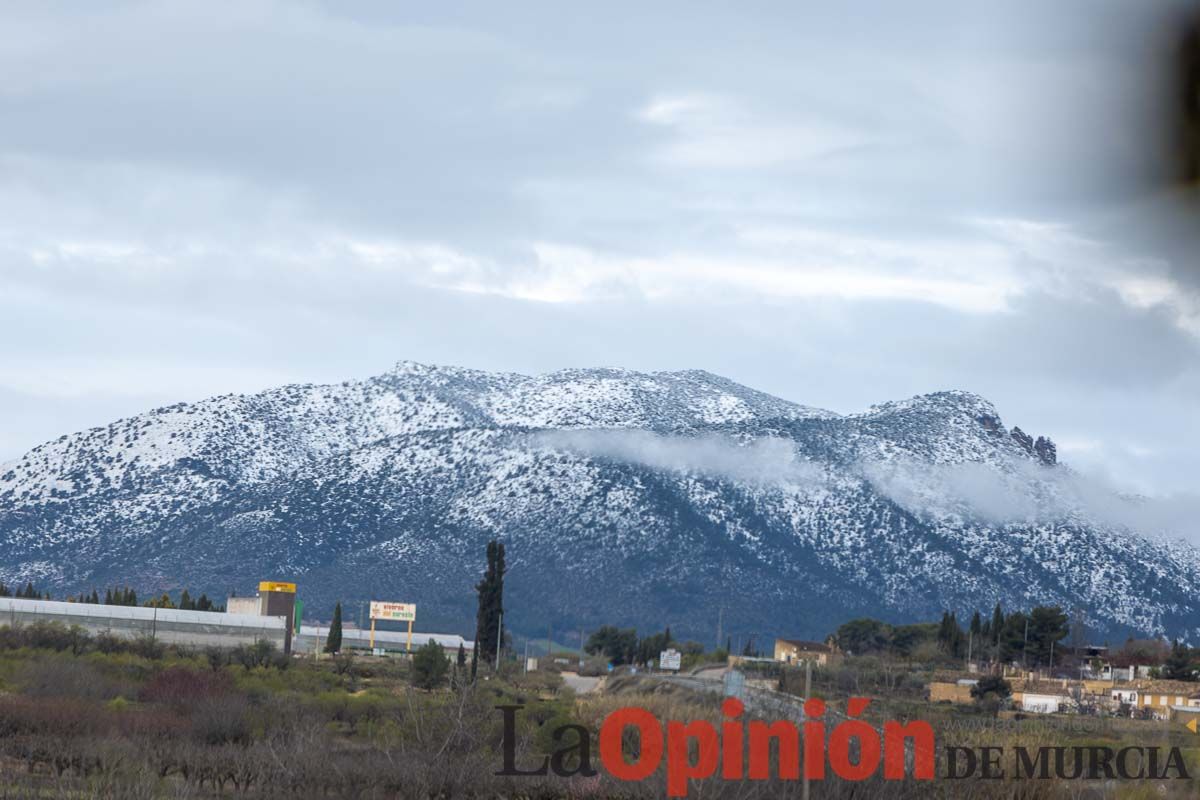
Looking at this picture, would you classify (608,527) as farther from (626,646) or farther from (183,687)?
(183,687)

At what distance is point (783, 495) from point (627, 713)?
149 meters

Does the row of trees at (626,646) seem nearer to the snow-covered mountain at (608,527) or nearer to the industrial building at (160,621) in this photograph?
the snow-covered mountain at (608,527)

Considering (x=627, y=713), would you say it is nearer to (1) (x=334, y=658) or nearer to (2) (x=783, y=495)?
(1) (x=334, y=658)

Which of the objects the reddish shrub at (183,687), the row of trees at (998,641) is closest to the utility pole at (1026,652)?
the row of trees at (998,641)

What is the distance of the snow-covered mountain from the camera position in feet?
537

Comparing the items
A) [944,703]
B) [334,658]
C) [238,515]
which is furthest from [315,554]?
[944,703]

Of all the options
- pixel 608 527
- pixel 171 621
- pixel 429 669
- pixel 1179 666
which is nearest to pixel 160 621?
pixel 171 621

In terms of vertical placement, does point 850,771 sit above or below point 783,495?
below

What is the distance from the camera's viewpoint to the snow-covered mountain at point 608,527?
164m

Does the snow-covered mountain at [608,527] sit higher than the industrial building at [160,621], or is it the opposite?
the snow-covered mountain at [608,527]

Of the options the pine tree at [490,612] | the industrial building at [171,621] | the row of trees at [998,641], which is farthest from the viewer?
the row of trees at [998,641]

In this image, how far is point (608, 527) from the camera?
563 feet

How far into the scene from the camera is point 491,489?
181m

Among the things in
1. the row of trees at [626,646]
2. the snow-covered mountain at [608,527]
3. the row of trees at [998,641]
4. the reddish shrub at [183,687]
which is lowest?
the reddish shrub at [183,687]
